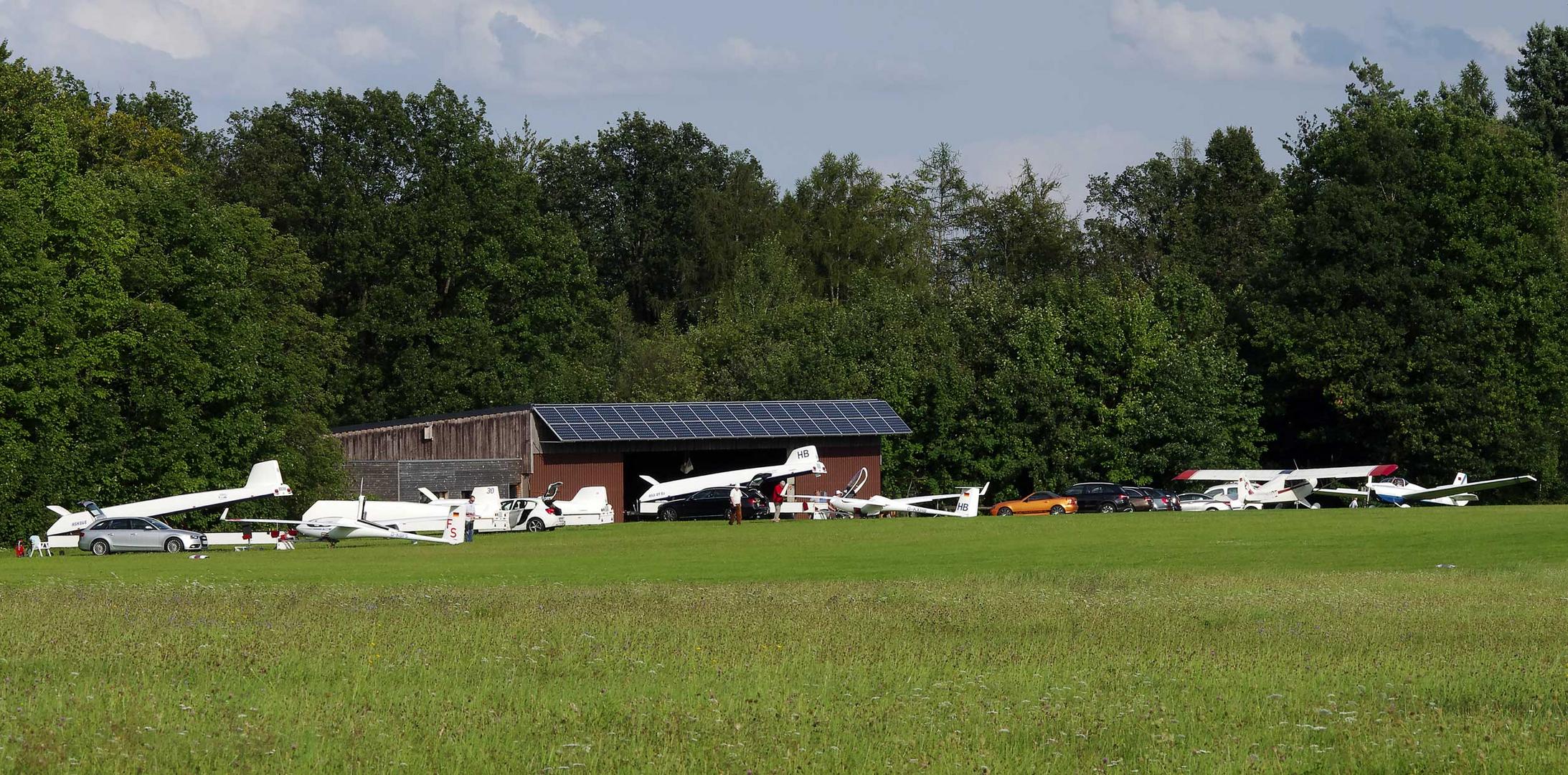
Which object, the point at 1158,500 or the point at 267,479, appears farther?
the point at 1158,500

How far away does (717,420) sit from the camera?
62.1 meters

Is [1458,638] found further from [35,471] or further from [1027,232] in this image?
[1027,232]

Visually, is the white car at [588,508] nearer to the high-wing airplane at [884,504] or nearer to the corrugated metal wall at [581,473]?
the corrugated metal wall at [581,473]

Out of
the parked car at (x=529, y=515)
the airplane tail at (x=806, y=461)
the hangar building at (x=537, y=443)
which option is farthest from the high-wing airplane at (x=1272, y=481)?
the parked car at (x=529, y=515)

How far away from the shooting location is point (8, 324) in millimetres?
45594

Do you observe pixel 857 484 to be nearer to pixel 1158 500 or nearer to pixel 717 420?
pixel 717 420

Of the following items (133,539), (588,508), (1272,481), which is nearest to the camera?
(133,539)

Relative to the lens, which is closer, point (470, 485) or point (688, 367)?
point (470, 485)

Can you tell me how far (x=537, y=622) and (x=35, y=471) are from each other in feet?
111

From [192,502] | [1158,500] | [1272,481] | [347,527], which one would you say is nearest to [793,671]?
[347,527]

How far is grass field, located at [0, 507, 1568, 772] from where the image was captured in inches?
431

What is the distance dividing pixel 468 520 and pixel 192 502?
27.4 feet

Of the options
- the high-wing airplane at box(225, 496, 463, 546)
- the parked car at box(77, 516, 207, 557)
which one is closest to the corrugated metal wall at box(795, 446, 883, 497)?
the high-wing airplane at box(225, 496, 463, 546)

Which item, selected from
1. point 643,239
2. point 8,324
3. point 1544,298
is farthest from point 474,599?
point 643,239
